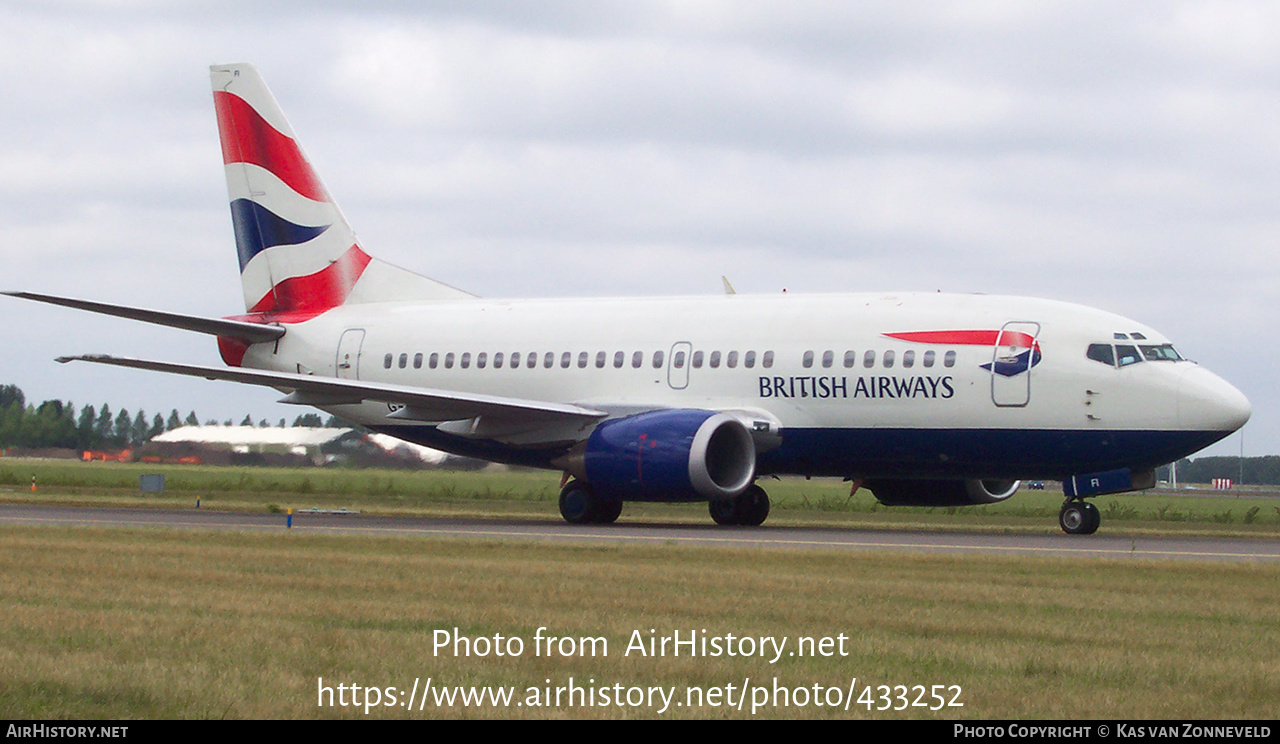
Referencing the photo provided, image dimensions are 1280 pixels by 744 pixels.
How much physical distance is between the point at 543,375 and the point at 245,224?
345 inches

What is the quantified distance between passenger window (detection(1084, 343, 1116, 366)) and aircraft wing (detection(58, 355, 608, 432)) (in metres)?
8.06

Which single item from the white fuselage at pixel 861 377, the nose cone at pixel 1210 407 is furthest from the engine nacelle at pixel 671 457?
the nose cone at pixel 1210 407

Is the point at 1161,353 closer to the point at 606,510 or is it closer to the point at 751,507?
the point at 751,507

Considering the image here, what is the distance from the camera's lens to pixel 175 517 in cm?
2552

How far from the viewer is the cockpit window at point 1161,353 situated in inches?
938

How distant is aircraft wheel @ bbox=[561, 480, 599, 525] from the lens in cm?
2650

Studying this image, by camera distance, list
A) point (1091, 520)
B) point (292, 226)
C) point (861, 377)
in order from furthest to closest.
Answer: point (292, 226), point (861, 377), point (1091, 520)

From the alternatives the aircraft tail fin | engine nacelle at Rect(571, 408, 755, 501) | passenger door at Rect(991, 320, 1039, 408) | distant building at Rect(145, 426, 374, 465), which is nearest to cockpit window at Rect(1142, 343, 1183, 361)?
passenger door at Rect(991, 320, 1039, 408)

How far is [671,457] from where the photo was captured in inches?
966

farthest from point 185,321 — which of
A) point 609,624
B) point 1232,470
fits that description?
point 1232,470

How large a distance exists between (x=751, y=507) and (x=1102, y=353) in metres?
6.91

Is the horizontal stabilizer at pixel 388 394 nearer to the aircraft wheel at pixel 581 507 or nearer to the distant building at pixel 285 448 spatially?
the aircraft wheel at pixel 581 507

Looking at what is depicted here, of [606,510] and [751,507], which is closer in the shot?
[606,510]

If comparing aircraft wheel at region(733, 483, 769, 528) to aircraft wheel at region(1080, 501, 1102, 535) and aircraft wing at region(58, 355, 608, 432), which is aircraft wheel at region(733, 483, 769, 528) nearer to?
aircraft wing at region(58, 355, 608, 432)
